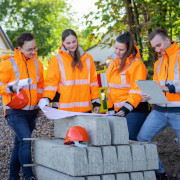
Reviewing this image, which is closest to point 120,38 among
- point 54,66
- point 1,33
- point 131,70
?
point 131,70

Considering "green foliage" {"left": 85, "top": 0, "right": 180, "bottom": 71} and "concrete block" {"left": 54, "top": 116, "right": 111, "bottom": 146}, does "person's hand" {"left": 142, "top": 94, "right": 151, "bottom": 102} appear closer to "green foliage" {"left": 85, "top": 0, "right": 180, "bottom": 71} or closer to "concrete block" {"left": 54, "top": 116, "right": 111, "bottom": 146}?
"concrete block" {"left": 54, "top": 116, "right": 111, "bottom": 146}

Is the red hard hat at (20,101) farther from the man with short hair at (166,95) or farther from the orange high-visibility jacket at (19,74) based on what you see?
the man with short hair at (166,95)

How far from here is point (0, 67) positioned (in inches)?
179

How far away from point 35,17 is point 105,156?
5380cm

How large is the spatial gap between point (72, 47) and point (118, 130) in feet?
4.53

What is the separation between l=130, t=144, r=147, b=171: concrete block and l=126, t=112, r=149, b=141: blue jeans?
786 millimetres

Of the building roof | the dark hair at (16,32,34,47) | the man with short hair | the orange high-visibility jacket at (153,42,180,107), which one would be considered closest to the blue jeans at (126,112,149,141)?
the man with short hair

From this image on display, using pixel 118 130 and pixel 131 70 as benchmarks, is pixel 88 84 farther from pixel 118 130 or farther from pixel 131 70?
pixel 118 130

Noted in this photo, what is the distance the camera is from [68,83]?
181 inches

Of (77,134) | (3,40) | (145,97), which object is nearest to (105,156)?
(77,134)

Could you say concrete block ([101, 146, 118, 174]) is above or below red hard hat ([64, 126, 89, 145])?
below

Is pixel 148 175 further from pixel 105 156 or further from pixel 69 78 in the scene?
pixel 69 78

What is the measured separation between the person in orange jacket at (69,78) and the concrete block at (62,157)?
1.96 ft

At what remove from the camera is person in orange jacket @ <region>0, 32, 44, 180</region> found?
448 cm
